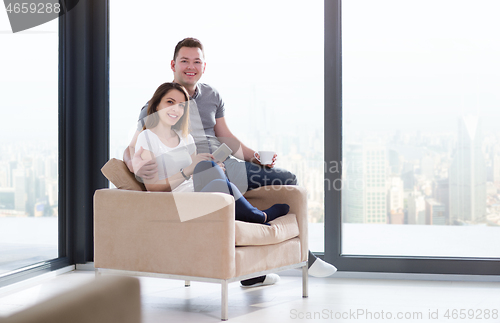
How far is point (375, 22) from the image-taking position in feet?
10.7

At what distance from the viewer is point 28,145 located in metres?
3.07

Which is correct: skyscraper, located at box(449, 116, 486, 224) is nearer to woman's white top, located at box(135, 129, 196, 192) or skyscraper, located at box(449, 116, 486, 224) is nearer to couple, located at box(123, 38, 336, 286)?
couple, located at box(123, 38, 336, 286)

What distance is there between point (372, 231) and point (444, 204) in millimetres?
487

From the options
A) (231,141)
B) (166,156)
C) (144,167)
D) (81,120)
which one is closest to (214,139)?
(231,141)

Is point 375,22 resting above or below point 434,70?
above

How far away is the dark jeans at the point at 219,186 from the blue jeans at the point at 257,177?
1.27 feet

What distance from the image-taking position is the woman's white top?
2541 millimetres

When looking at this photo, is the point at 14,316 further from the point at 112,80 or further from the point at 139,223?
the point at 112,80

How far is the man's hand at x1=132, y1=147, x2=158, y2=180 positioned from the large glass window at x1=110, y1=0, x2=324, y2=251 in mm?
944

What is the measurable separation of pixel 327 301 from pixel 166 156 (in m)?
1.14

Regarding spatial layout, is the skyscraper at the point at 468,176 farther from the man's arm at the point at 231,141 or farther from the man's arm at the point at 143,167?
the man's arm at the point at 143,167

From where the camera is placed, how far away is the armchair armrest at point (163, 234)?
225cm

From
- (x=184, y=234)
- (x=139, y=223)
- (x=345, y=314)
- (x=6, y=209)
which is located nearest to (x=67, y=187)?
(x=6, y=209)

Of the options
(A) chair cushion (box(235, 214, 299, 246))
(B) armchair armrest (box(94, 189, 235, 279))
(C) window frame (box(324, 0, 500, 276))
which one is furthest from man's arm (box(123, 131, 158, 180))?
(C) window frame (box(324, 0, 500, 276))
